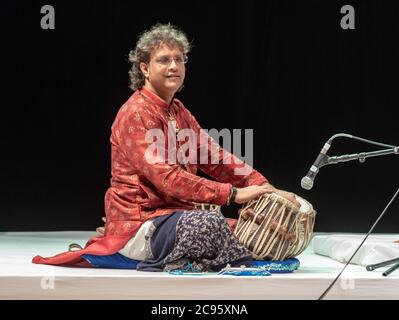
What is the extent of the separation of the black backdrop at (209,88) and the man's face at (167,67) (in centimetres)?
203

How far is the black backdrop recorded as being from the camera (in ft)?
19.6

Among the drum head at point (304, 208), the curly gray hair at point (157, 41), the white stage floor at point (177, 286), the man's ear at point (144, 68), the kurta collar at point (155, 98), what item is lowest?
the white stage floor at point (177, 286)

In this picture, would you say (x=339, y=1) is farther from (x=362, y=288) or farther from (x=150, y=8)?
(x=362, y=288)

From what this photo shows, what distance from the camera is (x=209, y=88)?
6.12m

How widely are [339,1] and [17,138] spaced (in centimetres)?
235

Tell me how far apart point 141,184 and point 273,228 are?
61 cm

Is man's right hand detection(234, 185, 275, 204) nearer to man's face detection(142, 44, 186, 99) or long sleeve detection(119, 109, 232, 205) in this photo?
long sleeve detection(119, 109, 232, 205)

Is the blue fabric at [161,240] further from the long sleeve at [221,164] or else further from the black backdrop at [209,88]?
the black backdrop at [209,88]

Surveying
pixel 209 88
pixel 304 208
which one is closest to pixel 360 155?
pixel 304 208

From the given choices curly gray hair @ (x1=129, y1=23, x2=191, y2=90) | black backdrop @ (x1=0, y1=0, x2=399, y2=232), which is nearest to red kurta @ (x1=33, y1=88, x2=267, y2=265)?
curly gray hair @ (x1=129, y1=23, x2=191, y2=90)

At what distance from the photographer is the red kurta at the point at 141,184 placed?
382cm

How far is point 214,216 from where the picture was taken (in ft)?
12.4

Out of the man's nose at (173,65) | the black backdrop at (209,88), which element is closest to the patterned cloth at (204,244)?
the man's nose at (173,65)
